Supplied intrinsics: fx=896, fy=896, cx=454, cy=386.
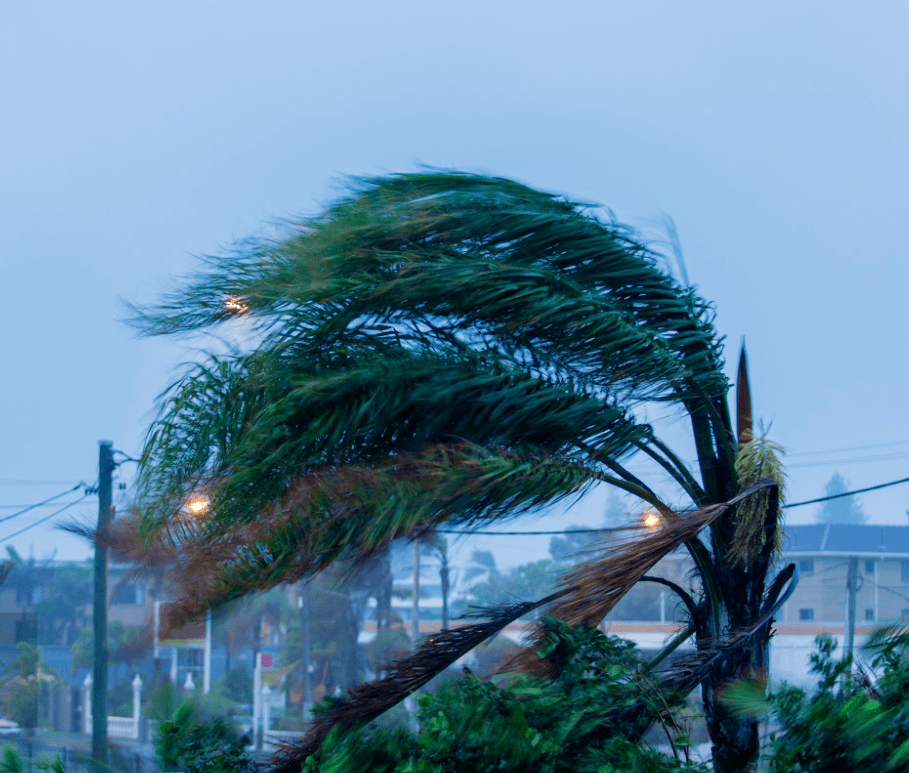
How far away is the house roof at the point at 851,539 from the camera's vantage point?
16.7 metres

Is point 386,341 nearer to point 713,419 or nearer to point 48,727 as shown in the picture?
point 713,419

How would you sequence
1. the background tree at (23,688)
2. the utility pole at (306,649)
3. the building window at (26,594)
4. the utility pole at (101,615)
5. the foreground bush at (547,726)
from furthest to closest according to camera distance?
the utility pole at (306,649), the building window at (26,594), the background tree at (23,688), the utility pole at (101,615), the foreground bush at (547,726)

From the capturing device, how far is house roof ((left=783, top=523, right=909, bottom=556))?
54.9 feet

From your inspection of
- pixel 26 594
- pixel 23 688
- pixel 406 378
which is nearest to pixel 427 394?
pixel 406 378

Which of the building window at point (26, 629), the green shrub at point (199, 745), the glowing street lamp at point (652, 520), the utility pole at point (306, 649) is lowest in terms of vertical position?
the utility pole at point (306, 649)

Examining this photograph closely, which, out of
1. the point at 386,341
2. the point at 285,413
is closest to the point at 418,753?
the point at 285,413

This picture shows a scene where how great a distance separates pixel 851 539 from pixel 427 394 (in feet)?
52.0

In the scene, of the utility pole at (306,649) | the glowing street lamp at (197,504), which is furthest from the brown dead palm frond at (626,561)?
the utility pole at (306,649)

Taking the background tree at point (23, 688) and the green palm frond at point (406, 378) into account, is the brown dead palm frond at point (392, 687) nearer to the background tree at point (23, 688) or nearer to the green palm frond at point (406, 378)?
the green palm frond at point (406, 378)

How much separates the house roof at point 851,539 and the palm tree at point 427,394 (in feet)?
42.6

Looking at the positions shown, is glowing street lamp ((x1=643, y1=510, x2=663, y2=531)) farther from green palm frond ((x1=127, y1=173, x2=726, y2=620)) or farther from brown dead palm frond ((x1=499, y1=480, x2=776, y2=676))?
green palm frond ((x1=127, y1=173, x2=726, y2=620))

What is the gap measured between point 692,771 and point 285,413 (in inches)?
102

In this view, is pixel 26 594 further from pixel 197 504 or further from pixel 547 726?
pixel 547 726

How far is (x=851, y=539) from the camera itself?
17797 millimetres
